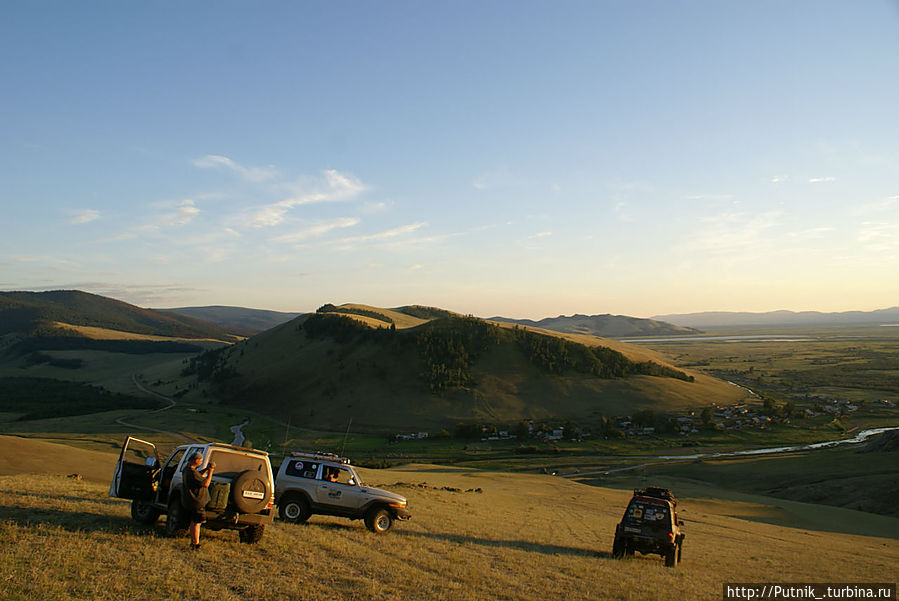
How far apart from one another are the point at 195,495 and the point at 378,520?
701cm

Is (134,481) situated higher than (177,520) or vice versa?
(134,481)

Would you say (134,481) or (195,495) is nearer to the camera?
(195,495)

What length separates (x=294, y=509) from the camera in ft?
56.7

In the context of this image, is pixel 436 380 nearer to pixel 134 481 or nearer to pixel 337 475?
pixel 337 475

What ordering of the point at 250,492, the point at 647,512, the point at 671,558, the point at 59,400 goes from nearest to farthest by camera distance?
the point at 250,492 < the point at 671,558 < the point at 647,512 < the point at 59,400

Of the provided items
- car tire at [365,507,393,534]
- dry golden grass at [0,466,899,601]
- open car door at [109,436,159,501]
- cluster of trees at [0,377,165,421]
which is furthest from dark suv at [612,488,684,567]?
cluster of trees at [0,377,165,421]

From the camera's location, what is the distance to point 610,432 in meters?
86.0

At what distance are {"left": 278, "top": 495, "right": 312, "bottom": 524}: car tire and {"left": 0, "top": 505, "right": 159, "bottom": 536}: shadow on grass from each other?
402 centimetres

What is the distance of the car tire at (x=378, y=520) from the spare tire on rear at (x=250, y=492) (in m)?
5.07

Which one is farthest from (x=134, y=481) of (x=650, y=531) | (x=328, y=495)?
(x=650, y=531)

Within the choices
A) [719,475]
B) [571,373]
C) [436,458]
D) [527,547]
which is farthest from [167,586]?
[571,373]

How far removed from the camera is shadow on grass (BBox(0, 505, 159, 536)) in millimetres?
13023

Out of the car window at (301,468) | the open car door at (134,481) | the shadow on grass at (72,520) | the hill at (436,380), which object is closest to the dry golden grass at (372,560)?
the shadow on grass at (72,520)

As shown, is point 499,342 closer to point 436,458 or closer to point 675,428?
point 675,428
